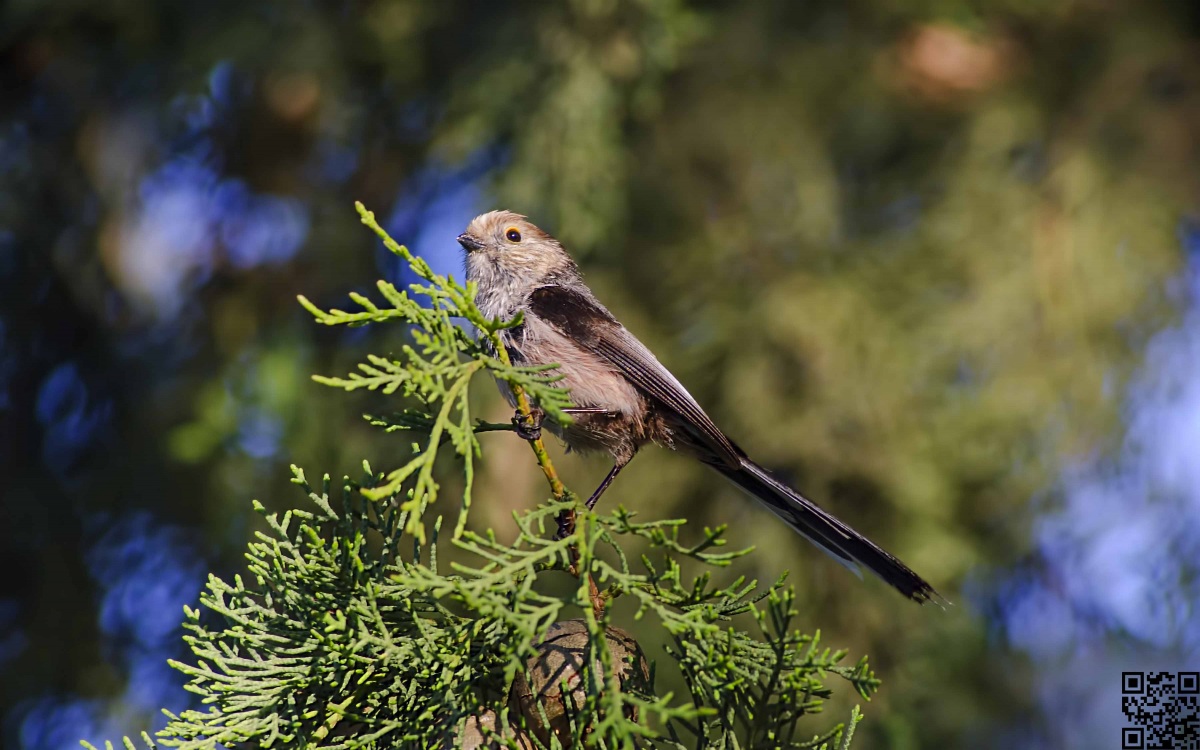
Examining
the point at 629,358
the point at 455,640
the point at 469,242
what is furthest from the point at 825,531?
the point at 469,242

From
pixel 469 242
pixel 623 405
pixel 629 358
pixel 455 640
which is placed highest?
pixel 469 242

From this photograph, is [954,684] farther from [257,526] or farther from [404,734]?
[257,526]

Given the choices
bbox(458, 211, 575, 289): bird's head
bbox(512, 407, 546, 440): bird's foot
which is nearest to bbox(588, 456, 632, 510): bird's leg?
bbox(512, 407, 546, 440): bird's foot

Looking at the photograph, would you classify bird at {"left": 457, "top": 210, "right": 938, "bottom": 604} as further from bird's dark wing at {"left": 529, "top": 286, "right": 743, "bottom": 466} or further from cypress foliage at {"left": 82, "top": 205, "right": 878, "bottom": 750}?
cypress foliage at {"left": 82, "top": 205, "right": 878, "bottom": 750}

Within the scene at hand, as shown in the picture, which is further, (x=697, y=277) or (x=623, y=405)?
(x=697, y=277)

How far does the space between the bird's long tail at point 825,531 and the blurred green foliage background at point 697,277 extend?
0.42 m

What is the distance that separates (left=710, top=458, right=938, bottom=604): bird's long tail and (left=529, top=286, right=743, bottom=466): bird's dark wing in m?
0.11

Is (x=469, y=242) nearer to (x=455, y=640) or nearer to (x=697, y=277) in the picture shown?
(x=697, y=277)

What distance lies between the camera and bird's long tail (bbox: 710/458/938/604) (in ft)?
9.26

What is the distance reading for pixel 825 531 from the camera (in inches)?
122

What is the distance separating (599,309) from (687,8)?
1647 millimetres

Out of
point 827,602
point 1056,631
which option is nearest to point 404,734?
point 827,602

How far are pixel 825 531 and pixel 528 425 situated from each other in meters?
1.20

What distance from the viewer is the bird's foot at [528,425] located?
89.0 inches
